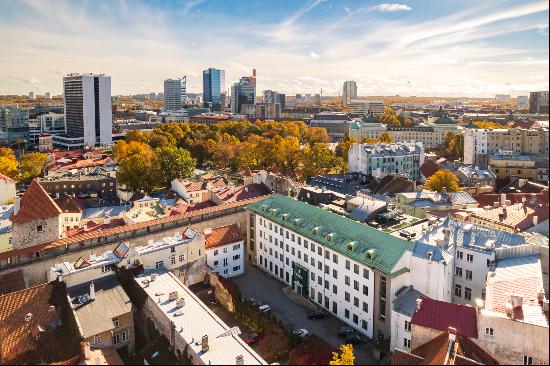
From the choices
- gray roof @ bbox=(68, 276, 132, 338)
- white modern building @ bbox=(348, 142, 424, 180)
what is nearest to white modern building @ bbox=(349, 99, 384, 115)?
white modern building @ bbox=(348, 142, 424, 180)

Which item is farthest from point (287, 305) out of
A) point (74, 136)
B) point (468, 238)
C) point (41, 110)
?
point (41, 110)

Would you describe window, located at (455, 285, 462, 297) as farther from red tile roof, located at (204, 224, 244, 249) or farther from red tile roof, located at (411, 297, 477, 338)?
red tile roof, located at (204, 224, 244, 249)

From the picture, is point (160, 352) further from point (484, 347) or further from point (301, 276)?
point (301, 276)

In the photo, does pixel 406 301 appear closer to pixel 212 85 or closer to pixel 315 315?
pixel 315 315

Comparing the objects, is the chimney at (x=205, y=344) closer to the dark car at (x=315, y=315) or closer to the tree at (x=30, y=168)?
the dark car at (x=315, y=315)

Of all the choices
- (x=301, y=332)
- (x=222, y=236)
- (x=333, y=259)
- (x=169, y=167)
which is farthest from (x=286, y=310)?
(x=169, y=167)

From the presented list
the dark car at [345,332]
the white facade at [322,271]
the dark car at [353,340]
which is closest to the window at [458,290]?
the white facade at [322,271]
